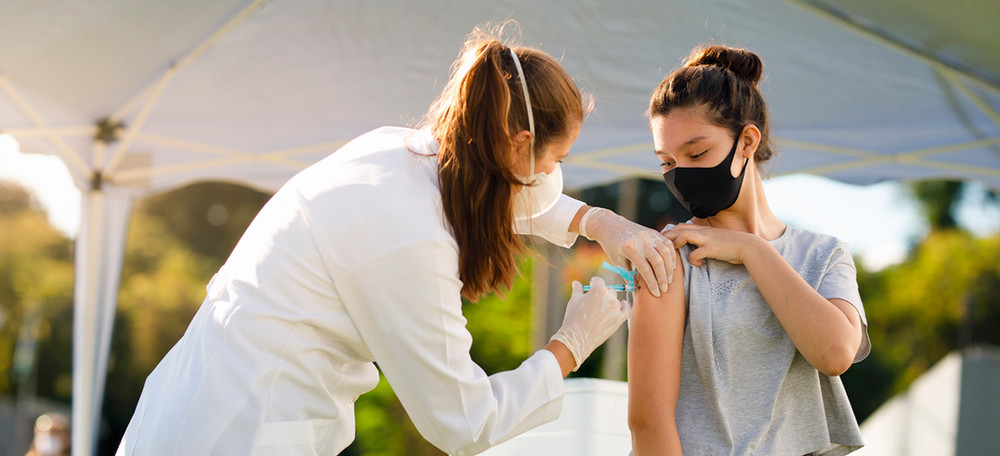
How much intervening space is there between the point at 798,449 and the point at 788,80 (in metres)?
1.84

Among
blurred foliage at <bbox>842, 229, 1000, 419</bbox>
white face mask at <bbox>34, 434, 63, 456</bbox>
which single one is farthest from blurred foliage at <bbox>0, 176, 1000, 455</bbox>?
white face mask at <bbox>34, 434, 63, 456</bbox>

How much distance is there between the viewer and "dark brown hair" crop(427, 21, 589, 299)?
1.30 meters

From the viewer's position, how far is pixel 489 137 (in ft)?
4.27

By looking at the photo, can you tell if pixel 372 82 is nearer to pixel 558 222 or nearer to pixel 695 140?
pixel 558 222

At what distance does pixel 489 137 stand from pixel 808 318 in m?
0.61

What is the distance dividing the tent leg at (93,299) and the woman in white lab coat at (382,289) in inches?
100

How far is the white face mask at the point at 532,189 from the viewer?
4.34 feet

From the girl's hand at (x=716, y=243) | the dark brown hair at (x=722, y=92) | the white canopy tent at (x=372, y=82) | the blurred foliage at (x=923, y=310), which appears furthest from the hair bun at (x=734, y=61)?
the blurred foliage at (x=923, y=310)

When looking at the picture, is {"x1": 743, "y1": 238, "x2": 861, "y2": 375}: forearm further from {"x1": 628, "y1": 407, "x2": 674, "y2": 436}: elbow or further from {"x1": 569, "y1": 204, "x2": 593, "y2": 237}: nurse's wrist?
{"x1": 569, "y1": 204, "x2": 593, "y2": 237}: nurse's wrist

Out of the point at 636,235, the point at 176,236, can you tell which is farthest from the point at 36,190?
the point at 636,235

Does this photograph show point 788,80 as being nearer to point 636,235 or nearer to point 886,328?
point 636,235

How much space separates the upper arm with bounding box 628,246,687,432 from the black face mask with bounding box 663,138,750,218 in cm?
15

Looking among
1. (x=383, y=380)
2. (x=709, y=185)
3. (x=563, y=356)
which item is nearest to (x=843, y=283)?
(x=709, y=185)

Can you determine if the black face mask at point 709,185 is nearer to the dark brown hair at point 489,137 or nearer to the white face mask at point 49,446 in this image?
the dark brown hair at point 489,137
